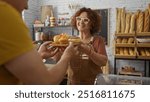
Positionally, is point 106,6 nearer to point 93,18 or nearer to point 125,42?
point 125,42

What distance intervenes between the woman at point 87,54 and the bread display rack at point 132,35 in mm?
1724

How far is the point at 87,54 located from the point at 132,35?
1.91 metres

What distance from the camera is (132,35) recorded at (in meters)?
2.70

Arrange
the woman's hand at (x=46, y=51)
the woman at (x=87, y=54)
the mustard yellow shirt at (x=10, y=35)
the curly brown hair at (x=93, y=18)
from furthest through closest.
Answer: the curly brown hair at (x=93, y=18)
the woman at (x=87, y=54)
the woman's hand at (x=46, y=51)
the mustard yellow shirt at (x=10, y=35)

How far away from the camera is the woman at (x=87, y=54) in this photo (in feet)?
3.02

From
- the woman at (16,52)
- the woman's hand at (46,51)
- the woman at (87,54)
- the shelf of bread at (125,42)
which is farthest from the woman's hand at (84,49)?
the shelf of bread at (125,42)

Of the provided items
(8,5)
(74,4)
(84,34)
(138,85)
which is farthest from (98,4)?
(8,5)

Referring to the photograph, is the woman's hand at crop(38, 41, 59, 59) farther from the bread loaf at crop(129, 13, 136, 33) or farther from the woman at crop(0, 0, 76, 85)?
the bread loaf at crop(129, 13, 136, 33)

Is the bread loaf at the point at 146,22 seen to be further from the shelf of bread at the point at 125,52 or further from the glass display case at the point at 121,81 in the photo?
the glass display case at the point at 121,81

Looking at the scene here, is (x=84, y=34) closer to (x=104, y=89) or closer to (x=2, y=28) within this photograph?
(x=104, y=89)

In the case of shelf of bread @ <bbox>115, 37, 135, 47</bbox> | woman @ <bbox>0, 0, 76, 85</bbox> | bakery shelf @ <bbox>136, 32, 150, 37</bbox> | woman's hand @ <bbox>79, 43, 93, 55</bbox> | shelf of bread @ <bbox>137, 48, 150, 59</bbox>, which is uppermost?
woman @ <bbox>0, 0, 76, 85</bbox>

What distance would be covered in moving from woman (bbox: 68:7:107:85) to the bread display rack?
172cm

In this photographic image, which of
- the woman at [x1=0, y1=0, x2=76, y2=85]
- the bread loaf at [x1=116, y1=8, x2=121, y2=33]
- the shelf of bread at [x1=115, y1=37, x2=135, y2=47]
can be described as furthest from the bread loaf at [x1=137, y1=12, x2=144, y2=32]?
the woman at [x1=0, y1=0, x2=76, y2=85]

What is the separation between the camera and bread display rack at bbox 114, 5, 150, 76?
2.66m
